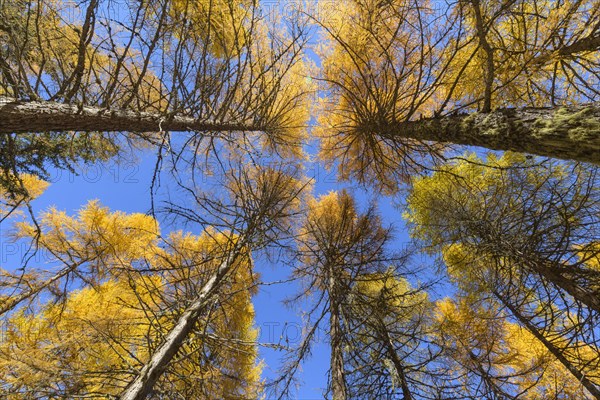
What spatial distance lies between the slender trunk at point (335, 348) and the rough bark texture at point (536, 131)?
3.53 meters

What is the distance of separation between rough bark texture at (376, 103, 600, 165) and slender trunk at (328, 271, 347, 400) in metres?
3.53

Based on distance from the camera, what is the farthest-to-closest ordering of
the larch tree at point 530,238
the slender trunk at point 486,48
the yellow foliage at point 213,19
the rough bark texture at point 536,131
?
1. the larch tree at point 530,238
2. the yellow foliage at point 213,19
3. the slender trunk at point 486,48
4. the rough bark texture at point 536,131

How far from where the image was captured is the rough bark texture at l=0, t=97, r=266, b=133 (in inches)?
96.5

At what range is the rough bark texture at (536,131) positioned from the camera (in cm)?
165

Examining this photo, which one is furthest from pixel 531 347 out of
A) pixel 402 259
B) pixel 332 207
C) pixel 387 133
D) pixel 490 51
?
pixel 490 51

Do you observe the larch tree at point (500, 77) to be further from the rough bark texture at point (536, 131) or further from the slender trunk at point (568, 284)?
the slender trunk at point (568, 284)

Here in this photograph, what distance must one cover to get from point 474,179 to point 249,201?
5.24 metres

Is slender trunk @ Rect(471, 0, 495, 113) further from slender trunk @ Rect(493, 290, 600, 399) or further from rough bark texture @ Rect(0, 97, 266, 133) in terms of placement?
slender trunk @ Rect(493, 290, 600, 399)

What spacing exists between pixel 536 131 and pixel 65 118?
3664 mm

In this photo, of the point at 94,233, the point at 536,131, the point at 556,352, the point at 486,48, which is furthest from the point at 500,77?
the point at 94,233

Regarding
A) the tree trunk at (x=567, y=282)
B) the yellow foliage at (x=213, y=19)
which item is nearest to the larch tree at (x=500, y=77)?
the yellow foliage at (x=213, y=19)

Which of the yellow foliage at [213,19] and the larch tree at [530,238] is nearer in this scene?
the yellow foliage at [213,19]

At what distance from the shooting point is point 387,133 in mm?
4078

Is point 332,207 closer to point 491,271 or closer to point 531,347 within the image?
point 491,271
